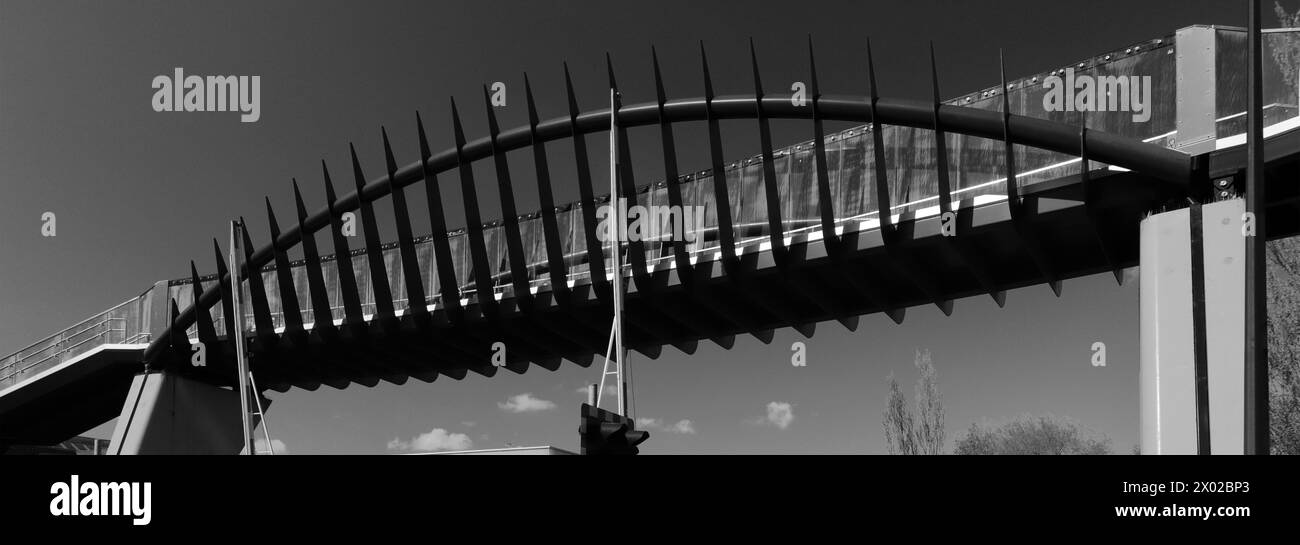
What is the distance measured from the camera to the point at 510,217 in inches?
1097

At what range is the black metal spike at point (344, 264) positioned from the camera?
31141 millimetres

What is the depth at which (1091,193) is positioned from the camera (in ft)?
66.3

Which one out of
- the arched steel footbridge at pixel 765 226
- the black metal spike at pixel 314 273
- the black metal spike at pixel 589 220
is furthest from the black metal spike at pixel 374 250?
the black metal spike at pixel 589 220

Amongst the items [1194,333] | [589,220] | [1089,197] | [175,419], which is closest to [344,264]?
[589,220]

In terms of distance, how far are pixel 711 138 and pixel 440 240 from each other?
851cm

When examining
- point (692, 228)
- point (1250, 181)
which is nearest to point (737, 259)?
point (692, 228)

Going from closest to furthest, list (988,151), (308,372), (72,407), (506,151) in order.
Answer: (988,151) < (506,151) < (308,372) < (72,407)

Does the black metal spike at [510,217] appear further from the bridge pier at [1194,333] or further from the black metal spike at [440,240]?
the bridge pier at [1194,333]

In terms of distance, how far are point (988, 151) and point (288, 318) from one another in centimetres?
2217

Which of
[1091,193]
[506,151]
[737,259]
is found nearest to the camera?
[1091,193]

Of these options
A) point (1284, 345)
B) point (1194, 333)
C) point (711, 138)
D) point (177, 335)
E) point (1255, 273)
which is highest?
point (711, 138)

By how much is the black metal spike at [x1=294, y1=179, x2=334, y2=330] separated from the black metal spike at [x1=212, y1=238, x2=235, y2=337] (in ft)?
12.6

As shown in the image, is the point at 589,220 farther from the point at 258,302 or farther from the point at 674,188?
the point at 258,302
